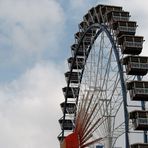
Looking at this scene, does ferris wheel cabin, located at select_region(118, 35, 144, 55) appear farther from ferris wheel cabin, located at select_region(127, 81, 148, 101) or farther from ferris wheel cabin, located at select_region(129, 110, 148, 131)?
ferris wheel cabin, located at select_region(129, 110, 148, 131)

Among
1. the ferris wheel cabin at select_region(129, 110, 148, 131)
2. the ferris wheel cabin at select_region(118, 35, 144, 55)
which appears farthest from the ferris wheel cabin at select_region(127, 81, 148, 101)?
the ferris wheel cabin at select_region(118, 35, 144, 55)

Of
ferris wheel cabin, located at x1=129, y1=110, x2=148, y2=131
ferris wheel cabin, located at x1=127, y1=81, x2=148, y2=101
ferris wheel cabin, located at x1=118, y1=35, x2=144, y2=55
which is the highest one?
ferris wheel cabin, located at x1=118, y1=35, x2=144, y2=55

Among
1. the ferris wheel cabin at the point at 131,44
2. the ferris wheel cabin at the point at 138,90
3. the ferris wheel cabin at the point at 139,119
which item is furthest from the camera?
the ferris wheel cabin at the point at 131,44

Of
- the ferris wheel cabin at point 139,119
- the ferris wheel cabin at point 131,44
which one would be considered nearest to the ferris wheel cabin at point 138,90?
the ferris wheel cabin at point 139,119

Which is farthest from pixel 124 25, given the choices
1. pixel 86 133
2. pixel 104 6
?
pixel 86 133

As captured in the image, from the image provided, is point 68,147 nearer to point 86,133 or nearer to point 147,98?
point 86,133

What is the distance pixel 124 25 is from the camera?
40125mm

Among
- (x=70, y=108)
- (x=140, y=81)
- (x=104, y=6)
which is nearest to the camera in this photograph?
(x=140, y=81)

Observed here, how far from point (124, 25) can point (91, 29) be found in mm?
6108

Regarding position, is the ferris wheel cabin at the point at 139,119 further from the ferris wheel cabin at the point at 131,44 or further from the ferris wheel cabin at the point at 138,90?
the ferris wheel cabin at the point at 131,44

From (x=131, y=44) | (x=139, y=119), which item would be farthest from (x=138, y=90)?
(x=131, y=44)

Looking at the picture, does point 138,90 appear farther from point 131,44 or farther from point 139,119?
point 131,44

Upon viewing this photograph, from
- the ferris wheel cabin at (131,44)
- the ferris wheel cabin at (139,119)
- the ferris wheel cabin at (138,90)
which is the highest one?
the ferris wheel cabin at (131,44)

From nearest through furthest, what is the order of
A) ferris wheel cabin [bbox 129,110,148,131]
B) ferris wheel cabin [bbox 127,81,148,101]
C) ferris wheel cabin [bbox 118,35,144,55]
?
ferris wheel cabin [bbox 129,110,148,131], ferris wheel cabin [bbox 127,81,148,101], ferris wheel cabin [bbox 118,35,144,55]
